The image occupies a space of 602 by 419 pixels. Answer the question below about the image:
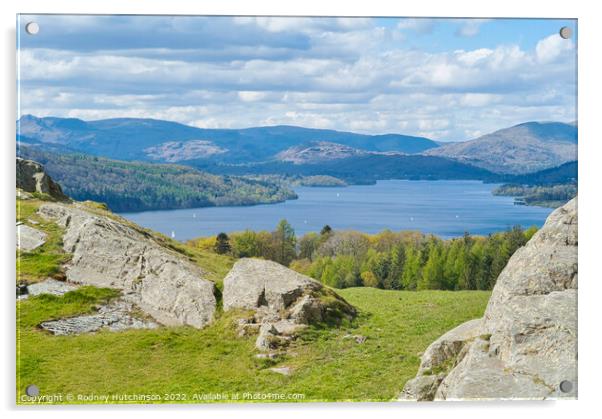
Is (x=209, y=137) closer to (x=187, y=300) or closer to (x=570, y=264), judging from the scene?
(x=187, y=300)

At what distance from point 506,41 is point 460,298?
5056mm

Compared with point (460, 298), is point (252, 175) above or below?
above

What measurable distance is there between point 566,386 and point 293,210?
6070mm

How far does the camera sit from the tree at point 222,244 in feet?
49.2

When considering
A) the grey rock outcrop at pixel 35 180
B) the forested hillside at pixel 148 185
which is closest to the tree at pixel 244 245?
the forested hillside at pixel 148 185

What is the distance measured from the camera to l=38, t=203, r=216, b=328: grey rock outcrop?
13758 mm

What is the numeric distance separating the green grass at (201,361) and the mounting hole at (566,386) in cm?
190

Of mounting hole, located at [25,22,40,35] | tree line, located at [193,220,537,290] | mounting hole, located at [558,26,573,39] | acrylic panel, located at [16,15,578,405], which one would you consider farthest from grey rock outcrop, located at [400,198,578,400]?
mounting hole, located at [25,22,40,35]

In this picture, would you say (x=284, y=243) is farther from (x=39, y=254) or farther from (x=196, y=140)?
(x=39, y=254)

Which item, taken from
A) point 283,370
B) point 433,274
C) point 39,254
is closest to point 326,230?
point 433,274

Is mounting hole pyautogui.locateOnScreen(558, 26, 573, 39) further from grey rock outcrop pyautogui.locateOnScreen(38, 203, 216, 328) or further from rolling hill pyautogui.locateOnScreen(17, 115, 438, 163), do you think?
grey rock outcrop pyautogui.locateOnScreen(38, 203, 216, 328)

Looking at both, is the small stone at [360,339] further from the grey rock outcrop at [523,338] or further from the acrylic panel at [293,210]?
the grey rock outcrop at [523,338]
